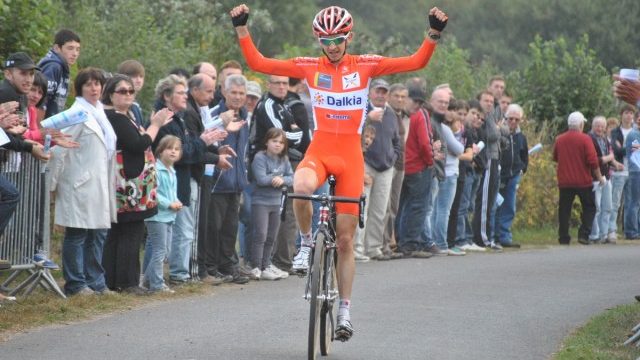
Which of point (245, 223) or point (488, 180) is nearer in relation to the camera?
point (245, 223)

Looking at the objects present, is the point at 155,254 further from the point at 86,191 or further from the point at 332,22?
the point at 332,22

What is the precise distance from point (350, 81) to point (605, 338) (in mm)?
3249

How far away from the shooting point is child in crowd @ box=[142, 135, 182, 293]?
1463 centimetres

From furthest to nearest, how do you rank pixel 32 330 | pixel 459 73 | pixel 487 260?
pixel 459 73 < pixel 487 260 < pixel 32 330

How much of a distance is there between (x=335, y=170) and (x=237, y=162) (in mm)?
4972

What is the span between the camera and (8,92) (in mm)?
13406

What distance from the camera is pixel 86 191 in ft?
45.4

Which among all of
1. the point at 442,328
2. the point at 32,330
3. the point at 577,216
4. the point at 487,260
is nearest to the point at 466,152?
the point at 487,260

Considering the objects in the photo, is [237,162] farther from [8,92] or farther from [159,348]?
[159,348]

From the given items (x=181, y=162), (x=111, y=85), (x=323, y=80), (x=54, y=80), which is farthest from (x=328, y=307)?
(x=54, y=80)

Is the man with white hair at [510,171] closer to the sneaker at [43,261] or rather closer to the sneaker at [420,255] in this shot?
the sneaker at [420,255]

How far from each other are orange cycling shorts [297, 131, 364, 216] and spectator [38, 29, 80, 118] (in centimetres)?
410

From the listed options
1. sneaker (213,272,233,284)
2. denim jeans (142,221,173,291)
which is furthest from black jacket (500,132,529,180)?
denim jeans (142,221,173,291)

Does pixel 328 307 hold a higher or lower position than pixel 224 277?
higher
